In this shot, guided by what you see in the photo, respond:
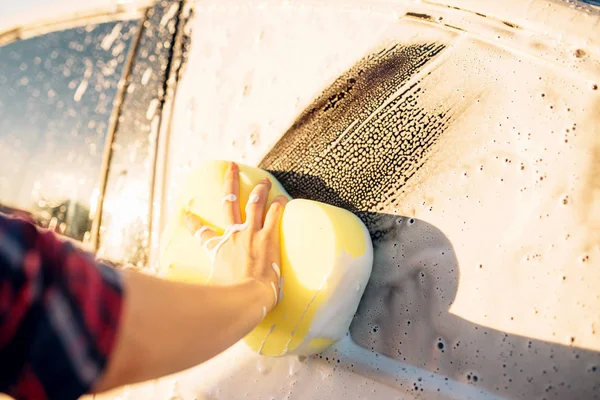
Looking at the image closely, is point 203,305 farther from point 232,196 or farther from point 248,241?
point 232,196

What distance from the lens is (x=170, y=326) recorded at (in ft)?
2.02

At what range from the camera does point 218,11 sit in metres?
1.40

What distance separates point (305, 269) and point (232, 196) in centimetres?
23

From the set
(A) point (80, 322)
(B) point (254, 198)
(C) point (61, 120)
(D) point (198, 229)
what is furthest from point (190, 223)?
(C) point (61, 120)

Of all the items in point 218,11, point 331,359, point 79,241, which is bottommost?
point 331,359

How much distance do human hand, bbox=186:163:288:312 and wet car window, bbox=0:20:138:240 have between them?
0.71m

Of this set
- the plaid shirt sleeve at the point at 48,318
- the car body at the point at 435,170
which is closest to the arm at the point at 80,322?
the plaid shirt sleeve at the point at 48,318

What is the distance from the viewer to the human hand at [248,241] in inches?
34.6

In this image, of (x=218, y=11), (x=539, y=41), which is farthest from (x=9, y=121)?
(x=539, y=41)

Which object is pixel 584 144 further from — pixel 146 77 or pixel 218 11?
pixel 146 77

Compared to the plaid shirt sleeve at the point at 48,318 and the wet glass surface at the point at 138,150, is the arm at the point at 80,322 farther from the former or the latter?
the wet glass surface at the point at 138,150

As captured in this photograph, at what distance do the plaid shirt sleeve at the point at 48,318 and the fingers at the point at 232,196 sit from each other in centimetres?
45

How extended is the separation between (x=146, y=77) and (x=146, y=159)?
11.2 inches

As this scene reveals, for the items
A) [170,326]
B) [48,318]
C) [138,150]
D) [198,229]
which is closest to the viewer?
[48,318]
